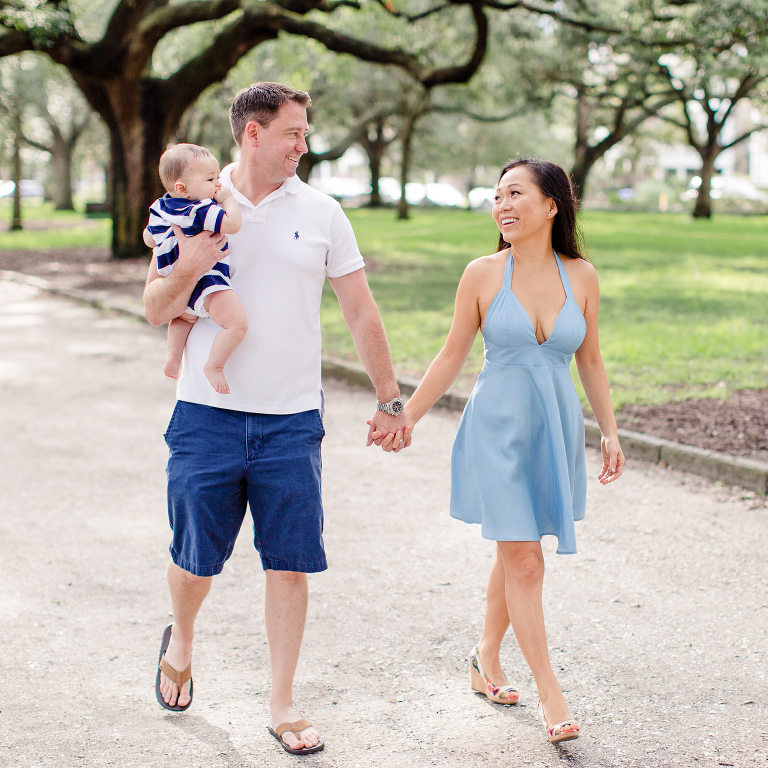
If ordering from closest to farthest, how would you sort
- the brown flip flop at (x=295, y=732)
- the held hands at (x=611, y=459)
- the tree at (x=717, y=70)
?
the brown flip flop at (x=295, y=732) < the held hands at (x=611, y=459) < the tree at (x=717, y=70)

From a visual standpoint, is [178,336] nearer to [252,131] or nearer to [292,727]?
[252,131]

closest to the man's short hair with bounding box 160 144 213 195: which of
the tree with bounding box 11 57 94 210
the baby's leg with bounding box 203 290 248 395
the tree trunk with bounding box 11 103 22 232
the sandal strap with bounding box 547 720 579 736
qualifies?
the baby's leg with bounding box 203 290 248 395

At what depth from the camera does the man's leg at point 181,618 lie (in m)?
3.38

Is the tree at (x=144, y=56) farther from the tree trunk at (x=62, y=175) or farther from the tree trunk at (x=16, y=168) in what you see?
the tree trunk at (x=62, y=175)

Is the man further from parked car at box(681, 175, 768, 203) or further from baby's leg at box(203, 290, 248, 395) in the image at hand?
parked car at box(681, 175, 768, 203)

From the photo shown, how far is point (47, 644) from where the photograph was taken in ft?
13.2

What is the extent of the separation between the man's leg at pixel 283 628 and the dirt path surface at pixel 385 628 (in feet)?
0.44

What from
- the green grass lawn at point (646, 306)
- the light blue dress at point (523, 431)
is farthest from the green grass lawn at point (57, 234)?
the light blue dress at point (523, 431)

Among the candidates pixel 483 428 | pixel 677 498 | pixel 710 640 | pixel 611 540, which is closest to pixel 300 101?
pixel 483 428

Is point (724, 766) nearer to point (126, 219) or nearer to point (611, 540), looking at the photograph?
point (611, 540)

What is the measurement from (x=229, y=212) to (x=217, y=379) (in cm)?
50

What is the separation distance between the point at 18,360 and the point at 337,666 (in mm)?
7531

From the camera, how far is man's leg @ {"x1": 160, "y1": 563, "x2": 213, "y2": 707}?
338cm

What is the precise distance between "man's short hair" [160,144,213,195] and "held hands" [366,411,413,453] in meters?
1.03
